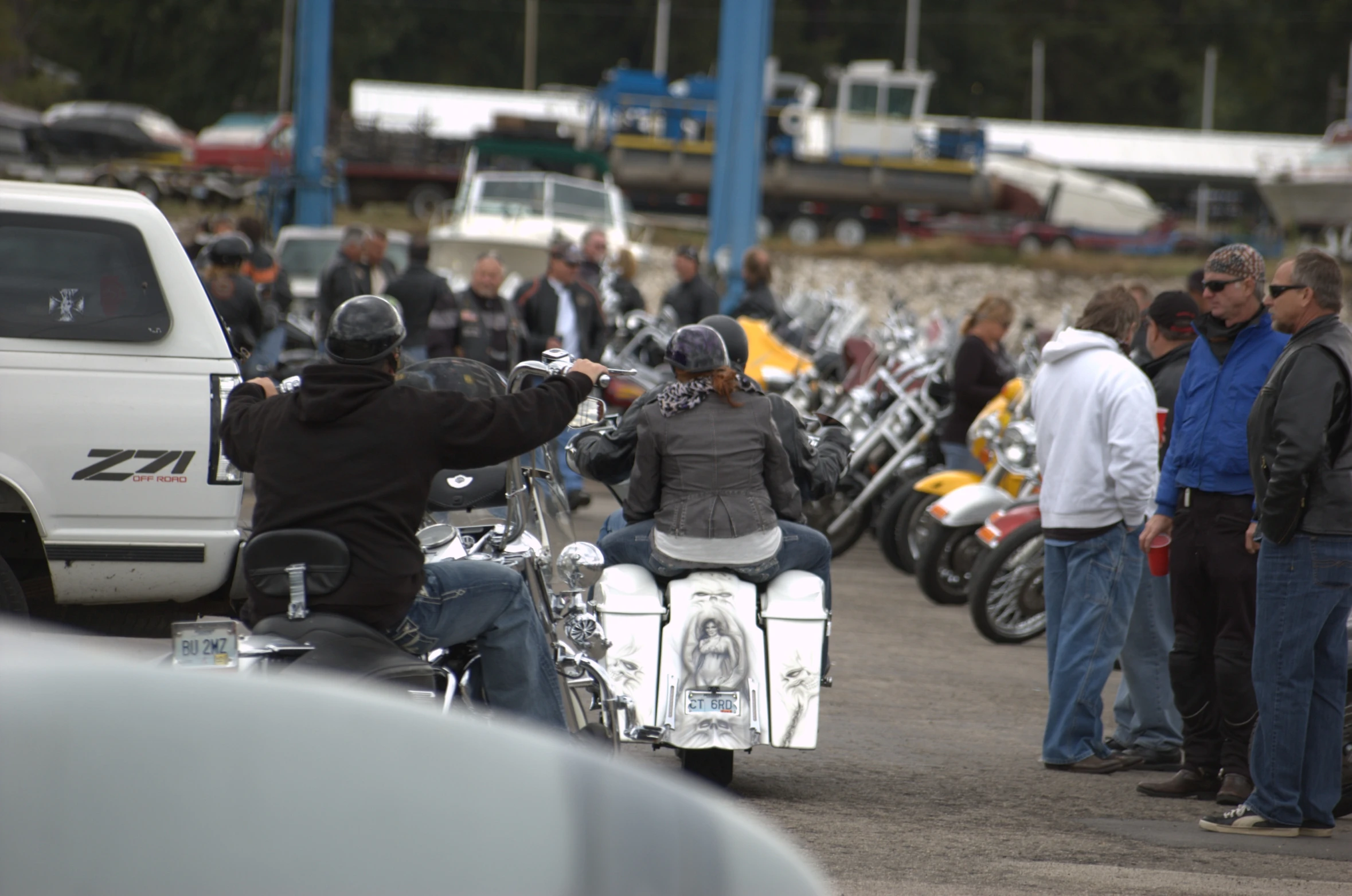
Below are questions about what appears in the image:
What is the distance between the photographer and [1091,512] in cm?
654

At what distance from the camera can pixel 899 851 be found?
17.1 feet

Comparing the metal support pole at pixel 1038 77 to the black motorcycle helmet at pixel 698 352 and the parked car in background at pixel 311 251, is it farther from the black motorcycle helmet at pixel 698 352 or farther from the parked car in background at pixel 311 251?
the black motorcycle helmet at pixel 698 352

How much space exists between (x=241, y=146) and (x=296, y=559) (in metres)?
41.4

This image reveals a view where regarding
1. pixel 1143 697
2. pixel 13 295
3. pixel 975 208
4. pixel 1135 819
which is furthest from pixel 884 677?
pixel 975 208

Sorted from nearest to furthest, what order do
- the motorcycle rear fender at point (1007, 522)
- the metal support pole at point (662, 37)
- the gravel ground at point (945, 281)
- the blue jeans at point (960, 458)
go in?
1. the motorcycle rear fender at point (1007, 522)
2. the blue jeans at point (960, 458)
3. the gravel ground at point (945, 281)
4. the metal support pole at point (662, 37)

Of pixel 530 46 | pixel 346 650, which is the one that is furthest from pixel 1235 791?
pixel 530 46

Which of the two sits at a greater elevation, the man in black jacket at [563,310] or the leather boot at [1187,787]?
the man in black jacket at [563,310]

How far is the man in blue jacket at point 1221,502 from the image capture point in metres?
5.91

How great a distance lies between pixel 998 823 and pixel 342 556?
9.12ft

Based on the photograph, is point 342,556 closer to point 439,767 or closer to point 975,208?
point 439,767

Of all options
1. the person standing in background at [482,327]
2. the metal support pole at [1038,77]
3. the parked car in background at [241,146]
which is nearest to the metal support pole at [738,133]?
the person standing in background at [482,327]

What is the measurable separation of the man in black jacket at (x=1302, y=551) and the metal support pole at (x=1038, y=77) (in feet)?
208

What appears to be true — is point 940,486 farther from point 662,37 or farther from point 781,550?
point 662,37

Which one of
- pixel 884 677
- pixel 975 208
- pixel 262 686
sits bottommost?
pixel 884 677
